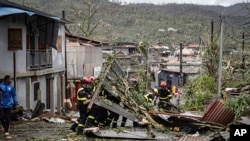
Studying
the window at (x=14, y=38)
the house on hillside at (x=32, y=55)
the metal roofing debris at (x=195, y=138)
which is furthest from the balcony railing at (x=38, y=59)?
the metal roofing debris at (x=195, y=138)

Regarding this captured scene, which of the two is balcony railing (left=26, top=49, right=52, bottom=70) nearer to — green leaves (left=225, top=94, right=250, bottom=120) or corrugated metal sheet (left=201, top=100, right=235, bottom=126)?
corrugated metal sheet (left=201, top=100, right=235, bottom=126)

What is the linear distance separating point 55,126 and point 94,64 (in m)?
21.5

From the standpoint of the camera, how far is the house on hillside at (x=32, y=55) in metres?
18.4

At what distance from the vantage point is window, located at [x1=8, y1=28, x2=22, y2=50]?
18250 millimetres

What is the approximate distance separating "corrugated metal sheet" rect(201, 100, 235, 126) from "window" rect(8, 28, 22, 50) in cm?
1052

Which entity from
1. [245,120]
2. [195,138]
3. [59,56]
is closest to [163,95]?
[195,138]

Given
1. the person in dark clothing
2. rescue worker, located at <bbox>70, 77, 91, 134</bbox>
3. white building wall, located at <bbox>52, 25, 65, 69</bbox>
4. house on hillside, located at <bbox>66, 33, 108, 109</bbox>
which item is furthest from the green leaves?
house on hillside, located at <bbox>66, 33, 108, 109</bbox>

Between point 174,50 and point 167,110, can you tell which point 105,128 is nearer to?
point 167,110

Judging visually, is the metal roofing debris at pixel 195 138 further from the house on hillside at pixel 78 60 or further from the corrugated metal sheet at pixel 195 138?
the house on hillside at pixel 78 60

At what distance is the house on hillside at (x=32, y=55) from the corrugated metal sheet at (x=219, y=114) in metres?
8.60

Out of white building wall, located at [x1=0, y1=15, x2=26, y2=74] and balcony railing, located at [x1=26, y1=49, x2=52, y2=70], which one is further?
balcony railing, located at [x1=26, y1=49, x2=52, y2=70]

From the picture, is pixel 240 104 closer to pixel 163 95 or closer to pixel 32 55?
pixel 163 95

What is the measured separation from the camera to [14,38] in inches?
722

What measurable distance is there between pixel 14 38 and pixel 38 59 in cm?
498
